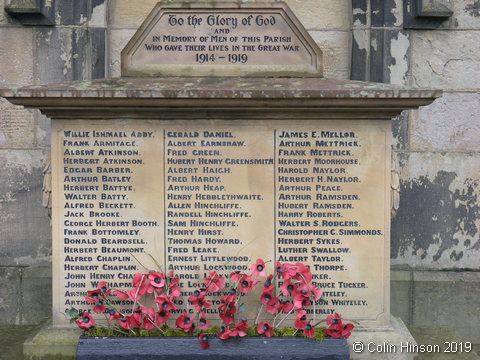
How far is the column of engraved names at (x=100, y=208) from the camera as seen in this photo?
13.9ft

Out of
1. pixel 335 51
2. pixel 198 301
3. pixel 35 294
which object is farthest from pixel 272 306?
pixel 335 51

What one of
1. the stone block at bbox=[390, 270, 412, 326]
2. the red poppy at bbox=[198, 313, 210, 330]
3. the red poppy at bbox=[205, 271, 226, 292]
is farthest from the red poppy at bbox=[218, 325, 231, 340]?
the stone block at bbox=[390, 270, 412, 326]

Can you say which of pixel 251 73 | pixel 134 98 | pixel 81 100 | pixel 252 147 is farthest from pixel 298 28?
pixel 81 100

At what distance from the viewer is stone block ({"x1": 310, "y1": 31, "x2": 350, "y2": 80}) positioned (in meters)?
6.03

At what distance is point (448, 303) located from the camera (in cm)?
570

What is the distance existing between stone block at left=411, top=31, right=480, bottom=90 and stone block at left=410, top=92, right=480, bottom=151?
0.12m

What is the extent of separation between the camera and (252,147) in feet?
13.9

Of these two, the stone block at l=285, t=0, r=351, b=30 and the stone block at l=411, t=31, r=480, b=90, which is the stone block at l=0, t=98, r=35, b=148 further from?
the stone block at l=411, t=31, r=480, b=90

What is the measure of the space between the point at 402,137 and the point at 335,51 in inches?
37.2

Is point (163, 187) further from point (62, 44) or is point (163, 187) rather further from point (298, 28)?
point (62, 44)

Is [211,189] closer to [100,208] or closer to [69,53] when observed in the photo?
[100,208]

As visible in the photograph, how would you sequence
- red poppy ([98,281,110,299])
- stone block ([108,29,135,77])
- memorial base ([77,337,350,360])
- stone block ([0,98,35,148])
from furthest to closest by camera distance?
1. stone block ([108,29,135,77])
2. stone block ([0,98,35,148])
3. red poppy ([98,281,110,299])
4. memorial base ([77,337,350,360])

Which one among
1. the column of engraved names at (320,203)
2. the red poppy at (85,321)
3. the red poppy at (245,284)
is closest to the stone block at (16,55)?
the red poppy at (85,321)

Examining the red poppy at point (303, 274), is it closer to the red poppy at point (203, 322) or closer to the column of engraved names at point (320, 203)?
the column of engraved names at point (320, 203)
